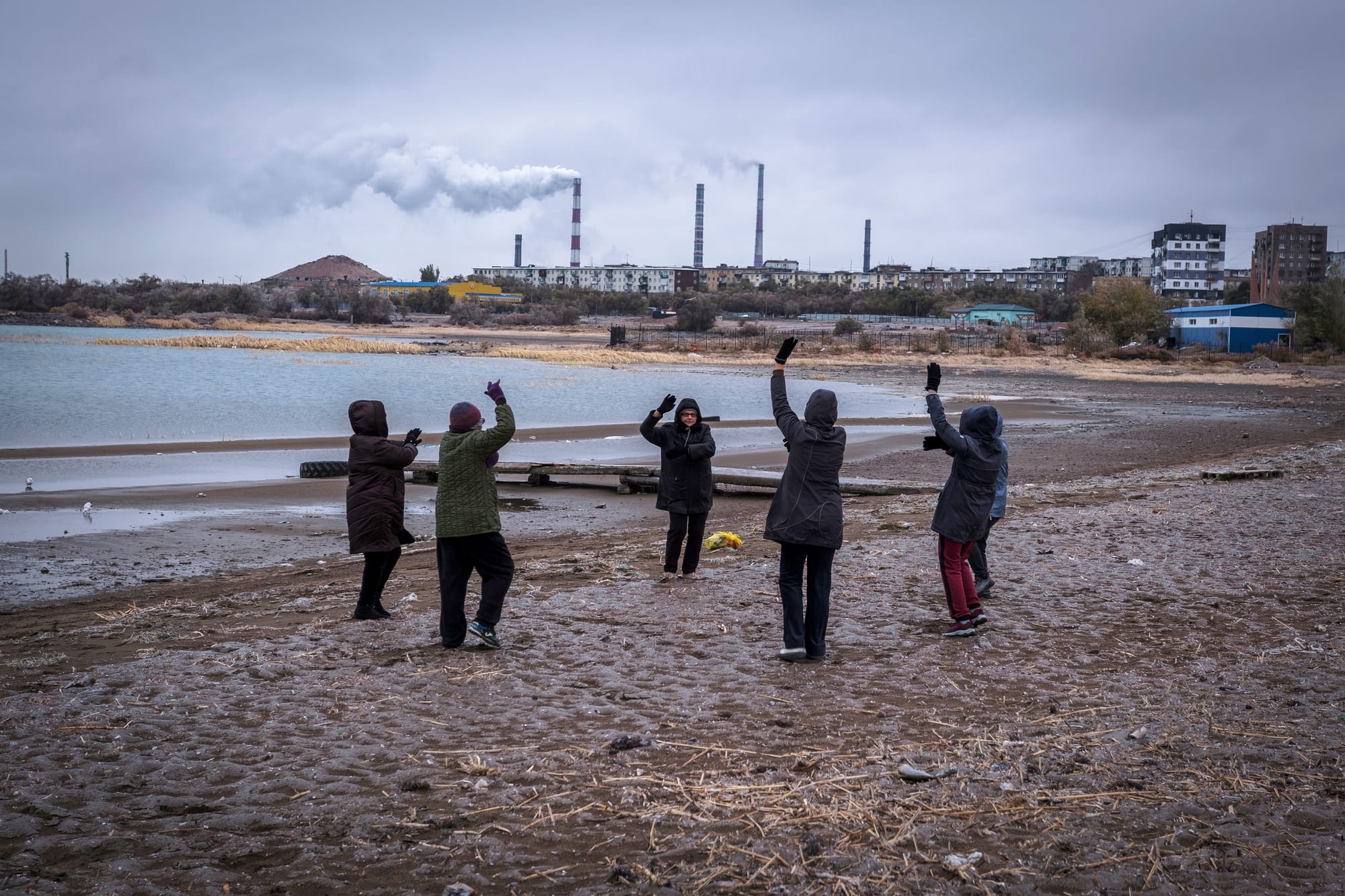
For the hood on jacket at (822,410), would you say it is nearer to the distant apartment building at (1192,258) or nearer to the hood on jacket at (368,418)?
the hood on jacket at (368,418)

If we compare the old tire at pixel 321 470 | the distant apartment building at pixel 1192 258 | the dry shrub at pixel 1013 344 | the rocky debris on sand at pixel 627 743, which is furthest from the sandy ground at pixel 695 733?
the distant apartment building at pixel 1192 258

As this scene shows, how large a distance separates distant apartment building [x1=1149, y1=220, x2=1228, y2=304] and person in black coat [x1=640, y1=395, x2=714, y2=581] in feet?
497

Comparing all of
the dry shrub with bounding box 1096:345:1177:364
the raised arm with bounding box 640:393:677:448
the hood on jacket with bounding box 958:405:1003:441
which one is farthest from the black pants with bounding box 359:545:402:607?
the dry shrub with bounding box 1096:345:1177:364

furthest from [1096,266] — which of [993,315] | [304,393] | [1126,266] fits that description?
[304,393]

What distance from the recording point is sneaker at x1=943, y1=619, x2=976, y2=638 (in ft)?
24.0

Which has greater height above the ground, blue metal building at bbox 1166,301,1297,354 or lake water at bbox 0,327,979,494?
blue metal building at bbox 1166,301,1297,354

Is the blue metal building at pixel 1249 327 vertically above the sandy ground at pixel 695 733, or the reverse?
the blue metal building at pixel 1249 327

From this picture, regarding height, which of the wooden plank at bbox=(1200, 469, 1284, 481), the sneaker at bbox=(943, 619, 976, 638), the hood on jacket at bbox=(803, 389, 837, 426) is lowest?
the sneaker at bbox=(943, 619, 976, 638)

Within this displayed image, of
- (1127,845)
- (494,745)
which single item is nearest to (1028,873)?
(1127,845)

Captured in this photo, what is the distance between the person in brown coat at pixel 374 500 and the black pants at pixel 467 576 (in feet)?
3.39

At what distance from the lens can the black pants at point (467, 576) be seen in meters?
7.13

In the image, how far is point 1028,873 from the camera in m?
3.95

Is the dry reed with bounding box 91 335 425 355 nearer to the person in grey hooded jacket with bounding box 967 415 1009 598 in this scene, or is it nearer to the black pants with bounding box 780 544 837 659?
the person in grey hooded jacket with bounding box 967 415 1009 598

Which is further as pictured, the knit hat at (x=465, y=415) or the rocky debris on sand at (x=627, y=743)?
the knit hat at (x=465, y=415)
